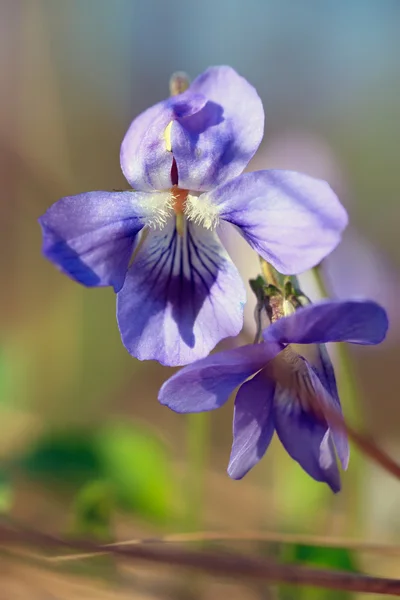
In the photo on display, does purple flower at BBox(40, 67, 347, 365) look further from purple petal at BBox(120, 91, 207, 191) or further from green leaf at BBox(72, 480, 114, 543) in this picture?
green leaf at BBox(72, 480, 114, 543)

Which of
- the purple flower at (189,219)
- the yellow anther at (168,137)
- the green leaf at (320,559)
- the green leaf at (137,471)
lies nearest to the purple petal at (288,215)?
the purple flower at (189,219)

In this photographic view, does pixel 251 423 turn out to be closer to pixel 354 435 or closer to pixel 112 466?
pixel 354 435

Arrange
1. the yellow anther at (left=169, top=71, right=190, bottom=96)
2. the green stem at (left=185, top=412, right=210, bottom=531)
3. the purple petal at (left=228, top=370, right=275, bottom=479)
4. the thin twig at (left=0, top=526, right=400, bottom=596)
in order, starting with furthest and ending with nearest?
the green stem at (left=185, top=412, right=210, bottom=531)
the yellow anther at (left=169, top=71, right=190, bottom=96)
the purple petal at (left=228, top=370, right=275, bottom=479)
the thin twig at (left=0, top=526, right=400, bottom=596)

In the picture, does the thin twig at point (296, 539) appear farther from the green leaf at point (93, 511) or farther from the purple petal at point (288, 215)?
the purple petal at point (288, 215)

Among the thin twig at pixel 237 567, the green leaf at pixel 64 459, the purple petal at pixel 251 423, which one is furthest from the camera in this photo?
the green leaf at pixel 64 459

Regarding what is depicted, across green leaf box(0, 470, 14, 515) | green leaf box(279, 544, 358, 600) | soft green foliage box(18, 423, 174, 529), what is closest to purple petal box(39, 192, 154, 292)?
green leaf box(0, 470, 14, 515)

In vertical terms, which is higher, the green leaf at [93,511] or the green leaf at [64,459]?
the green leaf at [64,459]

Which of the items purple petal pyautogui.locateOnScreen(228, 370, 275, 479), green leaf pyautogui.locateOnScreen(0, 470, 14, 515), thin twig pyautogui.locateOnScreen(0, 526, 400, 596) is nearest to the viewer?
thin twig pyautogui.locateOnScreen(0, 526, 400, 596)
